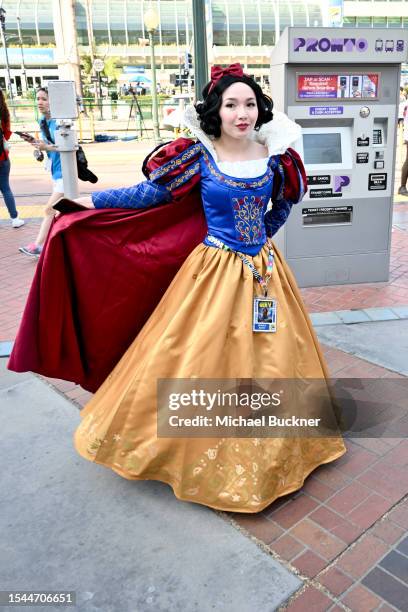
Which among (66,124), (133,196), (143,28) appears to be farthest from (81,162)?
(143,28)

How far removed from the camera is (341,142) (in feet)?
15.9

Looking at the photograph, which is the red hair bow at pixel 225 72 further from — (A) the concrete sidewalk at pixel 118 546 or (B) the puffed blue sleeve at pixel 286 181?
(A) the concrete sidewalk at pixel 118 546

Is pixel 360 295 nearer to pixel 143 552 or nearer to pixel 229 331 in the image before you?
pixel 229 331

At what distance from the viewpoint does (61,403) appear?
3.33 meters

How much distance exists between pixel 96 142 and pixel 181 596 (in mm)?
21073

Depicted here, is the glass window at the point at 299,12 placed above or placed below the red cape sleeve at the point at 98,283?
above

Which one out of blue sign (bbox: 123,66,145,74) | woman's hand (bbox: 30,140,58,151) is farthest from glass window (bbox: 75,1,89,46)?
woman's hand (bbox: 30,140,58,151)

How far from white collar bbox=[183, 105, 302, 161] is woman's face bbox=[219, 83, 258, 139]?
0.12m

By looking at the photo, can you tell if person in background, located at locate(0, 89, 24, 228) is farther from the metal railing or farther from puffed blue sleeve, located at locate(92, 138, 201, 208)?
the metal railing

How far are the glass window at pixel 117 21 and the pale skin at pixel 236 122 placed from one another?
60.9 meters

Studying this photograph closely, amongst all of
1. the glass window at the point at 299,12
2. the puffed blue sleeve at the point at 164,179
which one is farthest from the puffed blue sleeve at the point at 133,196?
the glass window at the point at 299,12

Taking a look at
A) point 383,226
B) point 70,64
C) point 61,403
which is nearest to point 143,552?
point 61,403

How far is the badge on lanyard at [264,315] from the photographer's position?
8.10 feet

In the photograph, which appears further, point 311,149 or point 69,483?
point 311,149
